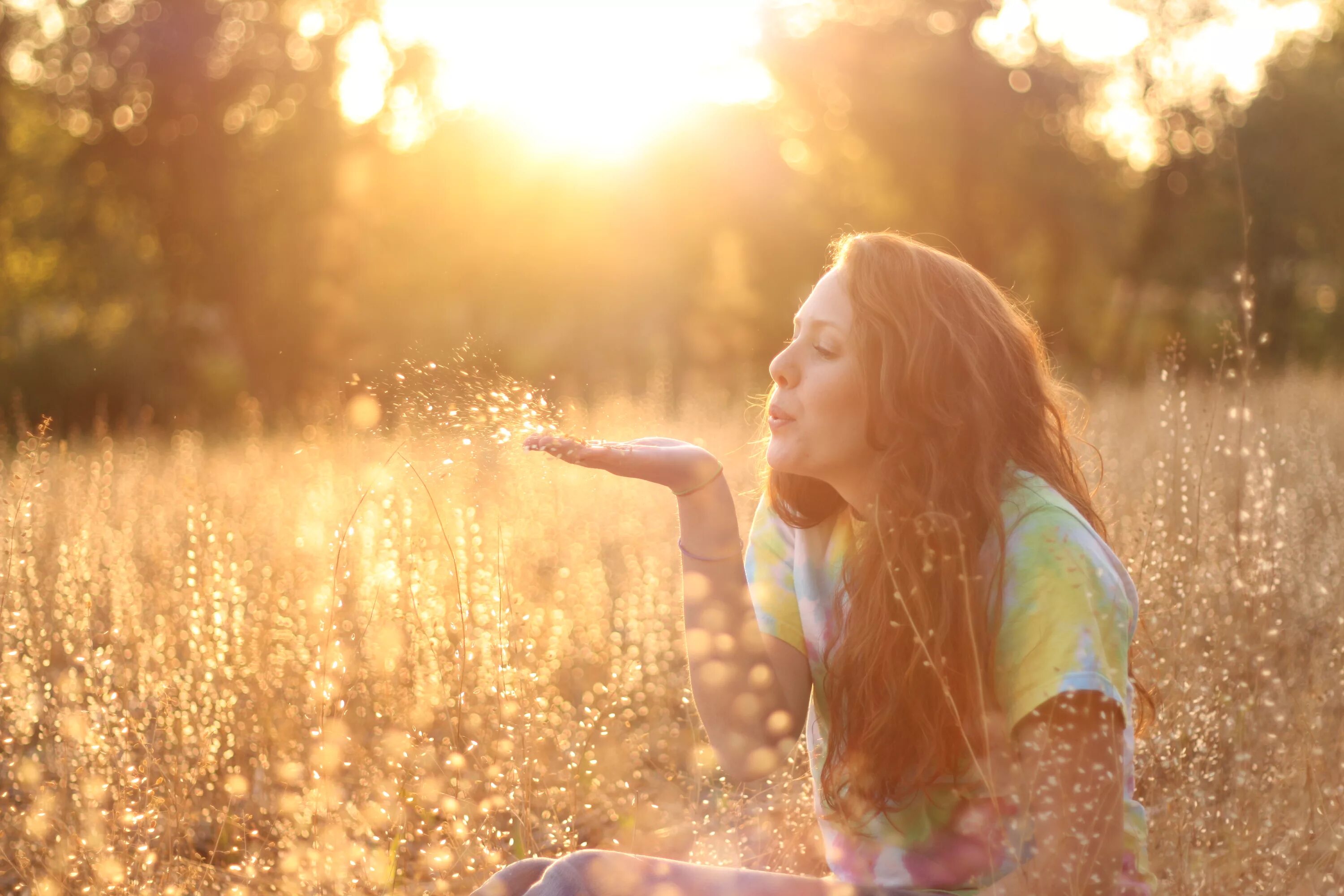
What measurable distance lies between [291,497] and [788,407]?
4802 mm

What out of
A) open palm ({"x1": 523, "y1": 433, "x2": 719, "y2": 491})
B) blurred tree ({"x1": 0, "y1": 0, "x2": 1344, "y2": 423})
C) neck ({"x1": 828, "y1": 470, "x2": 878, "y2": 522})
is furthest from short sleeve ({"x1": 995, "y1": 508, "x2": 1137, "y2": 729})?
blurred tree ({"x1": 0, "y1": 0, "x2": 1344, "y2": 423})

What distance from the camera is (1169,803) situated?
8.35 ft

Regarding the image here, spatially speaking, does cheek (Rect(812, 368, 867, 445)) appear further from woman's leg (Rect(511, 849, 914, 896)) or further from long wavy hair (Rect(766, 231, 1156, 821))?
woman's leg (Rect(511, 849, 914, 896))

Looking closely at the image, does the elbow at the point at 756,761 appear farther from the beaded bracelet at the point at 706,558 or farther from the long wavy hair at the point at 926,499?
the beaded bracelet at the point at 706,558

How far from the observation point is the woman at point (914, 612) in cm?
154

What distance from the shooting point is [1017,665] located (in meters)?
1.60

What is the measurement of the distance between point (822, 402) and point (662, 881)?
0.81 m

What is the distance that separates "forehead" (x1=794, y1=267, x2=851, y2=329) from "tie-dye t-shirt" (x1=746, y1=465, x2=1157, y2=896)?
0.38m

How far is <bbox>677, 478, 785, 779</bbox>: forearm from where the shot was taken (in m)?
1.98

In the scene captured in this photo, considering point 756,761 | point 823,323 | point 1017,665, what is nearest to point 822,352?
A: point 823,323

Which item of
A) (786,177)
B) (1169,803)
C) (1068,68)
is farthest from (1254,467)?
(786,177)

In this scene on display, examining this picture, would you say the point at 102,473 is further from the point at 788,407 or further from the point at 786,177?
the point at 786,177

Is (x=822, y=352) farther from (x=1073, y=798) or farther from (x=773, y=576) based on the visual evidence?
(x=1073, y=798)

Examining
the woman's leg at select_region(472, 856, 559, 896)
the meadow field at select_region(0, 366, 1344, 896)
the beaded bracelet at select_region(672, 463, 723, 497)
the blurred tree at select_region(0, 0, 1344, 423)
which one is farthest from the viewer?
the blurred tree at select_region(0, 0, 1344, 423)
